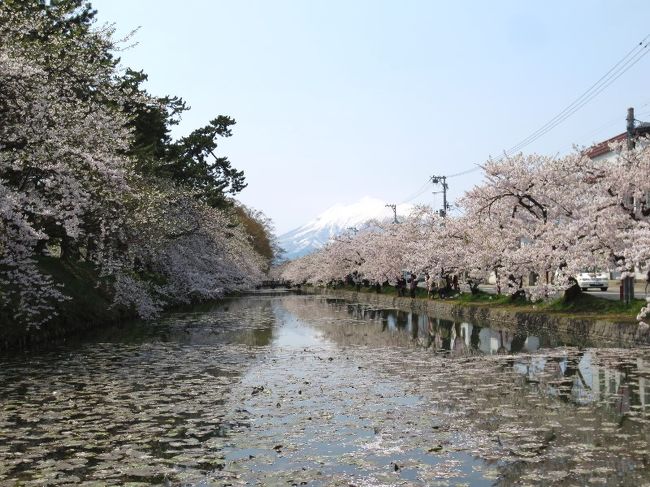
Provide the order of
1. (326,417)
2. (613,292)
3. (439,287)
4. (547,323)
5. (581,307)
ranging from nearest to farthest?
1. (326,417)
2. (547,323)
3. (581,307)
4. (613,292)
5. (439,287)

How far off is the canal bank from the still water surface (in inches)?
74.9

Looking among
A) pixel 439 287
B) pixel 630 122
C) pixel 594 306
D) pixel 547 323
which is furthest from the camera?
pixel 439 287

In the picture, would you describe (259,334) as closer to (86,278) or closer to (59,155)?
(86,278)

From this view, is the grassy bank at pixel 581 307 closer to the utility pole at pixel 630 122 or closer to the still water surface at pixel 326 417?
the still water surface at pixel 326 417

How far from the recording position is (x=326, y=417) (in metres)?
11.3

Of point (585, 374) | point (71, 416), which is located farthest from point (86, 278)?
point (585, 374)

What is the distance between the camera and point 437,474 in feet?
26.1

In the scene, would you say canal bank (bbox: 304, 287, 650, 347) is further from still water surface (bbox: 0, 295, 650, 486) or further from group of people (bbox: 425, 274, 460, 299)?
group of people (bbox: 425, 274, 460, 299)

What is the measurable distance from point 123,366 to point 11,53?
8647 millimetres

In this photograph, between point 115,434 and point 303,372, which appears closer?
point 115,434

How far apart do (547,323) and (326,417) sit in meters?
18.6

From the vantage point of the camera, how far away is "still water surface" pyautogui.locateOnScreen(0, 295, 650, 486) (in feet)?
26.7

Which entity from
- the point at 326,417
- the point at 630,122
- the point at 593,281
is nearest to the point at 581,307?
the point at 630,122

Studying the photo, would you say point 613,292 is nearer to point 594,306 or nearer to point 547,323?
point 594,306
